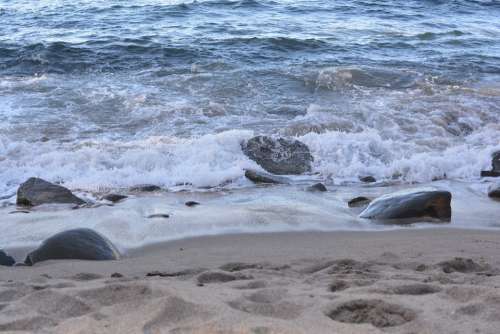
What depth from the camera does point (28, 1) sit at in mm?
18422

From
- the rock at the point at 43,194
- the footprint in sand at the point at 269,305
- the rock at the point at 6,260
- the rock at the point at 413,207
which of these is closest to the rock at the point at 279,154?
the rock at the point at 413,207

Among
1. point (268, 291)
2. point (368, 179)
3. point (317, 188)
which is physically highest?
point (268, 291)

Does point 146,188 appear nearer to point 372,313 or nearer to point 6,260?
point 6,260

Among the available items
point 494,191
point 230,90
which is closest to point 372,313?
point 494,191

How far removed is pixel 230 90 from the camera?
1011 cm

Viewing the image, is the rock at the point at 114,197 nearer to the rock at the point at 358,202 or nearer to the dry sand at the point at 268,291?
the dry sand at the point at 268,291

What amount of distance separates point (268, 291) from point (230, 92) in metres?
7.26

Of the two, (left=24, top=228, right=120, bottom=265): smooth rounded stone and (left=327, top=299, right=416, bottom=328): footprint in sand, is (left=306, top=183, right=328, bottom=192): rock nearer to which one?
(left=24, top=228, right=120, bottom=265): smooth rounded stone

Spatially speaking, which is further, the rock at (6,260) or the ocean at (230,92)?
the ocean at (230,92)

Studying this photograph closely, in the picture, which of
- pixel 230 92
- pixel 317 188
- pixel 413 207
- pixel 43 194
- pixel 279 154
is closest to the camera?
pixel 413 207

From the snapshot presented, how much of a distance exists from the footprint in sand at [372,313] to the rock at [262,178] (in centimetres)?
378

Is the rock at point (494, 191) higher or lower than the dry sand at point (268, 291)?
lower

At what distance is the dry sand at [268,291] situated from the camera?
8.14 ft

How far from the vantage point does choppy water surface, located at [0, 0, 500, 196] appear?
7008 millimetres
